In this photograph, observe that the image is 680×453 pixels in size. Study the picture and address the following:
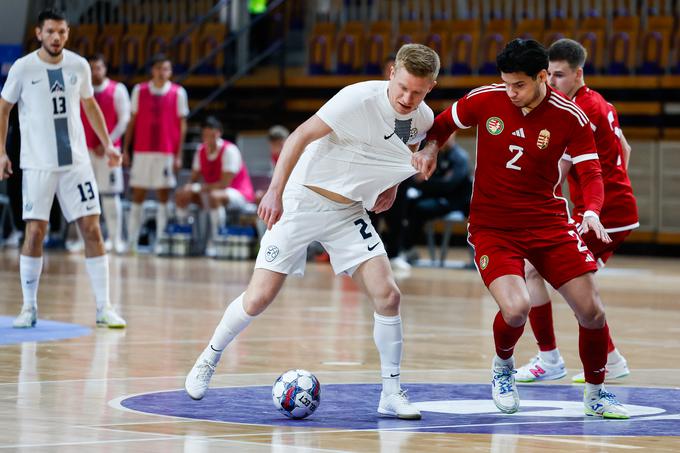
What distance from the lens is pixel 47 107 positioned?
863 cm

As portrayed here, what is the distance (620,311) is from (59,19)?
17.3ft

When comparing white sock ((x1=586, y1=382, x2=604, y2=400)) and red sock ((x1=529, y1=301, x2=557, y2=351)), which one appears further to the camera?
red sock ((x1=529, y1=301, x2=557, y2=351))

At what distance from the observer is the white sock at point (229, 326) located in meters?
5.73

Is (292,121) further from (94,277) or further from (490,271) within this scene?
(490,271)

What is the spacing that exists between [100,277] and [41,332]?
0.66 m

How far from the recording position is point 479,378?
6.84m

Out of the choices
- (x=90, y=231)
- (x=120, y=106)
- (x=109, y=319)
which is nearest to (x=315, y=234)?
(x=90, y=231)

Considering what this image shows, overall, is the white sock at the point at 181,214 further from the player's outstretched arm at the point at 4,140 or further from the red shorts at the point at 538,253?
the red shorts at the point at 538,253

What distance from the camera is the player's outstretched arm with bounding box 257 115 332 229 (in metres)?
5.31

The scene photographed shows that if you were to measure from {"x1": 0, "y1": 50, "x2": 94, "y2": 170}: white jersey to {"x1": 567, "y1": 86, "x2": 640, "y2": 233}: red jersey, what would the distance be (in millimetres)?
3443

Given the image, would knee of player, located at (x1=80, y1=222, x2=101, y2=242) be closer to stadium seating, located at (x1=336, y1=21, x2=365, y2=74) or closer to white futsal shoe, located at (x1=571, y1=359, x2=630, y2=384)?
white futsal shoe, located at (x1=571, y1=359, x2=630, y2=384)

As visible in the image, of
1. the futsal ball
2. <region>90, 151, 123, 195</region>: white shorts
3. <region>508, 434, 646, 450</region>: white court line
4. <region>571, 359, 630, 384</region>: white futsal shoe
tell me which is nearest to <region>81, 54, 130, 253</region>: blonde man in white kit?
<region>90, 151, 123, 195</region>: white shorts

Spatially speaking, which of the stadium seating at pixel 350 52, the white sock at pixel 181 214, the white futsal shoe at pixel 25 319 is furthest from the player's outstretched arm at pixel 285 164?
the stadium seating at pixel 350 52

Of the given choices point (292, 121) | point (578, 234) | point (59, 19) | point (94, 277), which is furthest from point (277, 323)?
point (292, 121)
